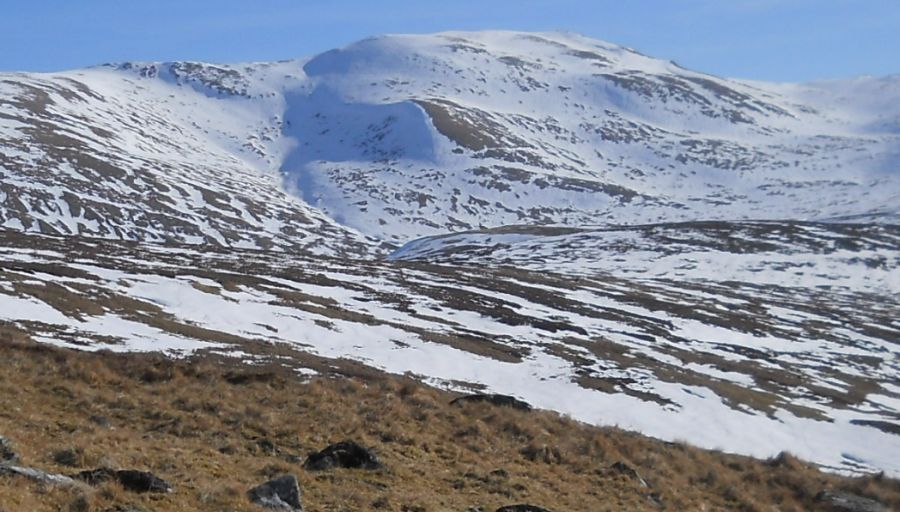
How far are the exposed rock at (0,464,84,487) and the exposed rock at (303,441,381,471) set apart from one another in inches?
172

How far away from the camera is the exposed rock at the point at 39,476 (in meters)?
11.6

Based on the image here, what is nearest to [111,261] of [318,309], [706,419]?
[318,309]

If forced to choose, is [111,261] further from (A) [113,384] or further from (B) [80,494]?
(B) [80,494]

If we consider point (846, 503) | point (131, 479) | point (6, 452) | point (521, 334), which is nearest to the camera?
point (131, 479)

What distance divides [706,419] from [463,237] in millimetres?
120024

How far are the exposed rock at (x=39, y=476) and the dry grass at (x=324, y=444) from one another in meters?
Result: 0.25

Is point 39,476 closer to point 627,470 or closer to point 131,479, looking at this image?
point 131,479

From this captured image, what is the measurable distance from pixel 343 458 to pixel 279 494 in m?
2.85

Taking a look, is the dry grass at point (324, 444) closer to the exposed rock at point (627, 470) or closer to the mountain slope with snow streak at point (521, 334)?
the exposed rock at point (627, 470)

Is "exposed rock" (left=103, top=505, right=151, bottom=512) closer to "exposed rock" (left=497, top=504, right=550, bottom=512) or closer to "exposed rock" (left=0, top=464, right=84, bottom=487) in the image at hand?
"exposed rock" (left=0, top=464, right=84, bottom=487)

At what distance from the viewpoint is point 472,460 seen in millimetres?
17344

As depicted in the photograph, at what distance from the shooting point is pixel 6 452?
1292cm

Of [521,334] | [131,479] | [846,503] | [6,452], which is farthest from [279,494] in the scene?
[521,334]

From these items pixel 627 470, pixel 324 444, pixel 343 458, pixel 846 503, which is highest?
pixel 343 458
